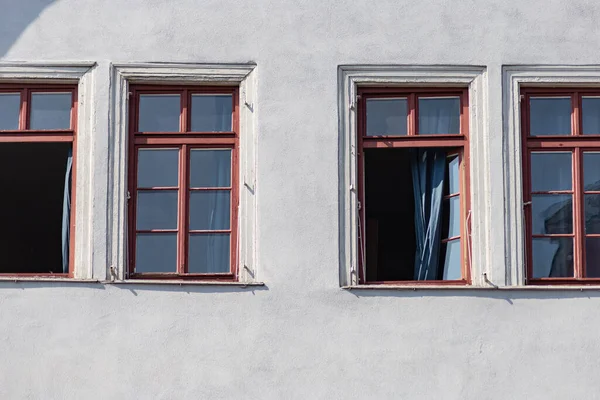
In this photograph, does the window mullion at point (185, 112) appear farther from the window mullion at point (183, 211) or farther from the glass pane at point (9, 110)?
the glass pane at point (9, 110)

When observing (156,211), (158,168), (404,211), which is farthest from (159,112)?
(404,211)

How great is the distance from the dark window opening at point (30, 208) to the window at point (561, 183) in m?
3.62

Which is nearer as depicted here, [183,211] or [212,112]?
[183,211]

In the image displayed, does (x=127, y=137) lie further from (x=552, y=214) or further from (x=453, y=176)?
(x=552, y=214)

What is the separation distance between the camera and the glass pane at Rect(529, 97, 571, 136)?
9.66 meters

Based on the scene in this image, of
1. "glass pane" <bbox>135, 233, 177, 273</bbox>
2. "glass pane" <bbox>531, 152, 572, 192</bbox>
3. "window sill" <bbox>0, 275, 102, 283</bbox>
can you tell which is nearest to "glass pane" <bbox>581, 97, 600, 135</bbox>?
"glass pane" <bbox>531, 152, 572, 192</bbox>

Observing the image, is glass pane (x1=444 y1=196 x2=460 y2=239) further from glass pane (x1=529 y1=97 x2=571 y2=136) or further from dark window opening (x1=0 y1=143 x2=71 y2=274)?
dark window opening (x1=0 y1=143 x2=71 y2=274)

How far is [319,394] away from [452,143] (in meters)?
2.12

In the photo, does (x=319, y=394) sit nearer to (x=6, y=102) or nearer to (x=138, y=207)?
(x=138, y=207)

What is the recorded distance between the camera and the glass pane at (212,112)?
9625 mm

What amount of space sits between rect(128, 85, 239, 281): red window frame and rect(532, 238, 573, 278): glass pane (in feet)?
7.33

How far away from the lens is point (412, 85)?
31.5ft

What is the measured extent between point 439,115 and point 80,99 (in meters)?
2.70

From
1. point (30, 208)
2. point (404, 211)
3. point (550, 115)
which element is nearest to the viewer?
point (550, 115)
